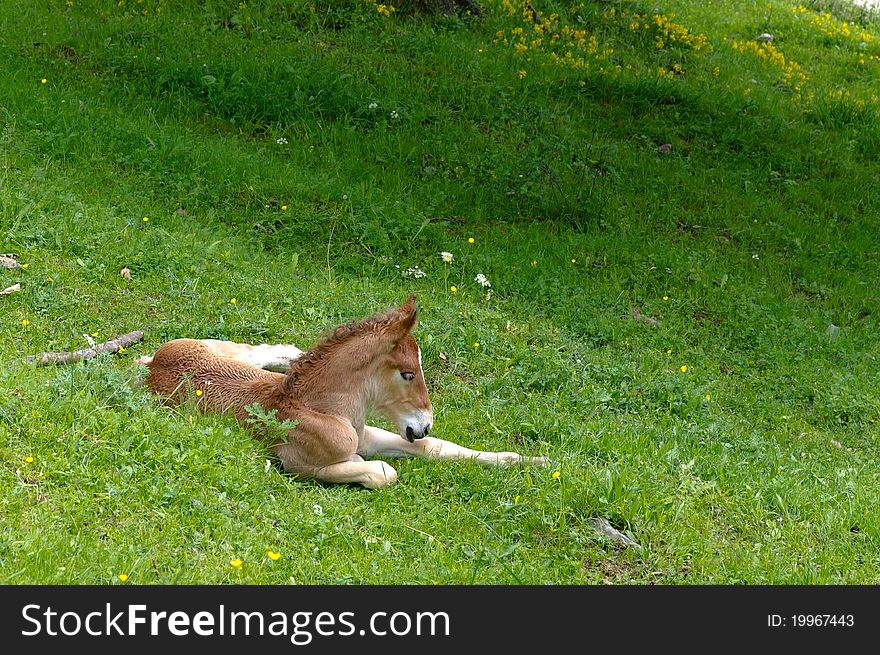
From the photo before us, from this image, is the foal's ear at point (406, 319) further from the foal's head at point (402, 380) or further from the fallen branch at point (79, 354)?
the fallen branch at point (79, 354)

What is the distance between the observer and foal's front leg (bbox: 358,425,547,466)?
21.9 ft

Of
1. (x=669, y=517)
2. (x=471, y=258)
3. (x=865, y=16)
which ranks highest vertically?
(x=865, y=16)

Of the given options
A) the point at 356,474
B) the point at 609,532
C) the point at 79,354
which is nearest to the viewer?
the point at 609,532

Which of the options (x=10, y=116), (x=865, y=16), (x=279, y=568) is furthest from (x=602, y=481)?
(x=865, y=16)

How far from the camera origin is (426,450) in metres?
6.70

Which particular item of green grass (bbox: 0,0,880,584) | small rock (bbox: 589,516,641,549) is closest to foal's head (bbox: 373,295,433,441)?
green grass (bbox: 0,0,880,584)

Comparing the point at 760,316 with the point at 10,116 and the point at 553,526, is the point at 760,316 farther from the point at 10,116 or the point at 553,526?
the point at 10,116

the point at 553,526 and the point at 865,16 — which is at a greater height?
the point at 865,16

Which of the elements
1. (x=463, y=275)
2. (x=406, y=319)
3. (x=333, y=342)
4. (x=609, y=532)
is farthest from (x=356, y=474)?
(x=463, y=275)

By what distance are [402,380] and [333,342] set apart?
550 millimetres

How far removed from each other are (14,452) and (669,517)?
395 centimetres

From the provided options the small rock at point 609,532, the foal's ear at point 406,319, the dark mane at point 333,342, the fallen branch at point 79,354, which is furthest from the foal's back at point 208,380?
the small rock at point 609,532

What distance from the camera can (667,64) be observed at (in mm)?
15836

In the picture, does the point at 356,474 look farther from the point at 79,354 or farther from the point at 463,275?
the point at 463,275
